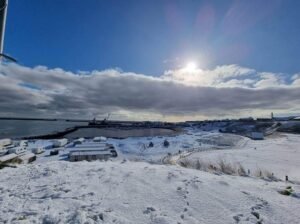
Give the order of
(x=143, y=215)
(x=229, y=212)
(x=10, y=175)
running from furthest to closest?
(x=10, y=175)
(x=229, y=212)
(x=143, y=215)

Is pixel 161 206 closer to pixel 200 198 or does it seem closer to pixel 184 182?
pixel 200 198

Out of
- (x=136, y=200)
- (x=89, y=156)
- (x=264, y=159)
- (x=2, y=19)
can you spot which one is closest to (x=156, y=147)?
(x=89, y=156)

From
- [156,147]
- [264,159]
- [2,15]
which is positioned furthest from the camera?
[156,147]

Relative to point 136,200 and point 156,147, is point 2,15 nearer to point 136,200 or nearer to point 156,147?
point 136,200

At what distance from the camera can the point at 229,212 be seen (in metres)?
4.96

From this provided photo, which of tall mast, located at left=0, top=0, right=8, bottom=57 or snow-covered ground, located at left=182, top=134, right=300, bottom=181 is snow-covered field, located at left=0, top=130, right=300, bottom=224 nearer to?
tall mast, located at left=0, top=0, right=8, bottom=57

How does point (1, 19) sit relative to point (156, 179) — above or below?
above

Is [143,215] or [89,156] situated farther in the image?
[89,156]

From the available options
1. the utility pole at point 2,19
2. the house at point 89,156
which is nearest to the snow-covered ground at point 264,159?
the house at point 89,156

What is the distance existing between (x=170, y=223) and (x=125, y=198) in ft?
4.99

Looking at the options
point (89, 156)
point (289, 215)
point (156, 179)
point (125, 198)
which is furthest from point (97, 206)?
point (89, 156)

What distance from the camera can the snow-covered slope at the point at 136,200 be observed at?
14.9ft

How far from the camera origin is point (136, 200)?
5.36m

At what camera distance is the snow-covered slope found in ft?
14.9
